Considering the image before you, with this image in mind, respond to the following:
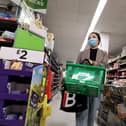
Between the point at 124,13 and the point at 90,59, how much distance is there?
3.68m

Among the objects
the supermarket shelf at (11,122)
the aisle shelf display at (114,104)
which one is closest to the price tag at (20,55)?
the supermarket shelf at (11,122)

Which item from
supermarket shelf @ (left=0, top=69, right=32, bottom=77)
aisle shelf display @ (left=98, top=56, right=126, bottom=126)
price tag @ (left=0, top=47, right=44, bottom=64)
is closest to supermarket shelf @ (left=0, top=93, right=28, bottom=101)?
supermarket shelf @ (left=0, top=69, right=32, bottom=77)

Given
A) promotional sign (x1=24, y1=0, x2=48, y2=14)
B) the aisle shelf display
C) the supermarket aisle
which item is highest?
promotional sign (x1=24, y1=0, x2=48, y2=14)

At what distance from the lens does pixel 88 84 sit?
7.36 feet

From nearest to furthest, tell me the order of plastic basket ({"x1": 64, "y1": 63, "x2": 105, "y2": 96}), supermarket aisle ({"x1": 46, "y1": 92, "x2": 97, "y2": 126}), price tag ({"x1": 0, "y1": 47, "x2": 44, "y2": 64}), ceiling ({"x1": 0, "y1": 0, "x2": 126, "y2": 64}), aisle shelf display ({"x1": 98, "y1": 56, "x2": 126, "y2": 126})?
price tag ({"x1": 0, "y1": 47, "x2": 44, "y2": 64}) < plastic basket ({"x1": 64, "y1": 63, "x2": 105, "y2": 96}) < aisle shelf display ({"x1": 98, "y1": 56, "x2": 126, "y2": 126}) < supermarket aisle ({"x1": 46, "y1": 92, "x2": 97, "y2": 126}) < ceiling ({"x1": 0, "y1": 0, "x2": 126, "y2": 64})

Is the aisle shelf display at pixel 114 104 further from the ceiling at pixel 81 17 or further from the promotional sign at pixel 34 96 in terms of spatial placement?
the ceiling at pixel 81 17

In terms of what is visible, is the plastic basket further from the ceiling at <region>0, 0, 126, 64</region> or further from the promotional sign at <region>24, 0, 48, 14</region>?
the ceiling at <region>0, 0, 126, 64</region>

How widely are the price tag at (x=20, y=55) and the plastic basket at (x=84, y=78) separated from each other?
17.5 inches

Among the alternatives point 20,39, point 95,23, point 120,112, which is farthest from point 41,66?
point 95,23

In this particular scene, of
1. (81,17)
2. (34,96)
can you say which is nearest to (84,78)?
(34,96)

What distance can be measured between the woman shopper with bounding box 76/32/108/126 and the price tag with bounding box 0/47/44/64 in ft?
2.49

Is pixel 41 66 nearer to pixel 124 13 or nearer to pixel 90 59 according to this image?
pixel 90 59

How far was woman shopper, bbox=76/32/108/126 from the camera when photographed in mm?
2527

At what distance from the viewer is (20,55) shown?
214cm
